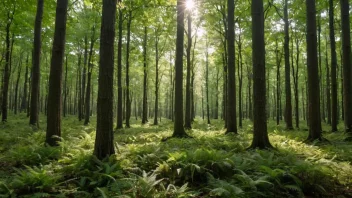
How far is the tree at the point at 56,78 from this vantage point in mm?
8734

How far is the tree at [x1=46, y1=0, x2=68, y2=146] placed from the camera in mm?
8734

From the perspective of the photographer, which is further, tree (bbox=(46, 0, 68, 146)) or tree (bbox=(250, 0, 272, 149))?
tree (bbox=(46, 0, 68, 146))

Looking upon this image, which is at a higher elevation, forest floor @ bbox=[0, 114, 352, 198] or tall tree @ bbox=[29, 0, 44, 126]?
tall tree @ bbox=[29, 0, 44, 126]

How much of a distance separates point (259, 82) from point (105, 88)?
16.8ft

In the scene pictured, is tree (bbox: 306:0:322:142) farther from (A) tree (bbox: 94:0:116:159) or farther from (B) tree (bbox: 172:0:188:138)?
(A) tree (bbox: 94:0:116:159)

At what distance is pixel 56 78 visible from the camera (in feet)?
28.9

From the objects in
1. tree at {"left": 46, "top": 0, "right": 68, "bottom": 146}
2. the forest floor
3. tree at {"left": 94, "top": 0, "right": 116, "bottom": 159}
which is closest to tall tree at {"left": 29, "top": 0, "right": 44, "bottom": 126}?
Result: tree at {"left": 46, "top": 0, "right": 68, "bottom": 146}

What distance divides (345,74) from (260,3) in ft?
23.8

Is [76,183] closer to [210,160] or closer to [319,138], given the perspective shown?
[210,160]

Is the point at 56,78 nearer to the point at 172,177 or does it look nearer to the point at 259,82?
the point at 172,177

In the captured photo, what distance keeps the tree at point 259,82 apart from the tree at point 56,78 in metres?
7.06

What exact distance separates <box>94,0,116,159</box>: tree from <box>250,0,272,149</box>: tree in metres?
4.87

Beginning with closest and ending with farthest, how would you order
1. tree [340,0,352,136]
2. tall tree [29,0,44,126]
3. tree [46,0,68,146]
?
1. tree [46,0,68,146]
2. tree [340,0,352,136]
3. tall tree [29,0,44,126]

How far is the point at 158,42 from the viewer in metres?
25.5
